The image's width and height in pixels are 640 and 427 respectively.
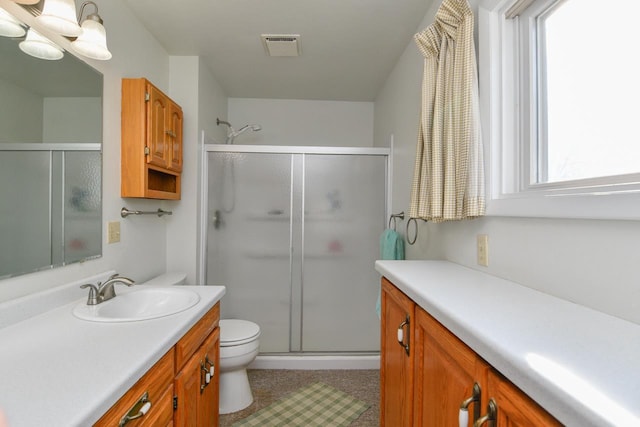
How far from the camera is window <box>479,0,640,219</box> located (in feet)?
2.59

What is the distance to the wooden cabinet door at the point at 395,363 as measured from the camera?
3.56ft

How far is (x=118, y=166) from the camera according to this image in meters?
1.63

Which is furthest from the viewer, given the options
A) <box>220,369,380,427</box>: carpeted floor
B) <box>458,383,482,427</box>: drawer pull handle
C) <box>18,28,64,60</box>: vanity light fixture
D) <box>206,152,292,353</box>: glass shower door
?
<box>206,152,292,353</box>: glass shower door

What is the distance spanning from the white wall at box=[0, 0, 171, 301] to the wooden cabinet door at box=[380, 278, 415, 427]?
4.53ft

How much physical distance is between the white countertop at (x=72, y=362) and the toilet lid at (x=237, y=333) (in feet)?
2.75

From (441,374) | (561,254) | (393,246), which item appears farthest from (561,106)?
(393,246)

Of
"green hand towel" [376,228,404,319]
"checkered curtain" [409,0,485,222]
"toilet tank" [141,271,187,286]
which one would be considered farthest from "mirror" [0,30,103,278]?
"green hand towel" [376,228,404,319]

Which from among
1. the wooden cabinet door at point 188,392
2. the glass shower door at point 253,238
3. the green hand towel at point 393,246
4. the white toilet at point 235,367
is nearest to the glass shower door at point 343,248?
the glass shower door at point 253,238

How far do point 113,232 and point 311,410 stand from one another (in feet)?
5.00

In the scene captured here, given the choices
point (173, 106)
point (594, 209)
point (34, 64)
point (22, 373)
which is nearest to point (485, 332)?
point (594, 209)

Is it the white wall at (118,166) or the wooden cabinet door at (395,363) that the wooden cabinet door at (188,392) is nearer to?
the white wall at (118,166)

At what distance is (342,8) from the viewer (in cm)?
174

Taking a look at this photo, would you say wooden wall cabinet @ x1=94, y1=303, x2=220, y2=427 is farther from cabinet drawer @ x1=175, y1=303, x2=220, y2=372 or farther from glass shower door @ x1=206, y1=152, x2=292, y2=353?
glass shower door @ x1=206, y1=152, x2=292, y2=353

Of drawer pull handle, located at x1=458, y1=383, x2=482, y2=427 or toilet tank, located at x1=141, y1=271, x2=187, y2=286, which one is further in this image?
toilet tank, located at x1=141, y1=271, x2=187, y2=286
